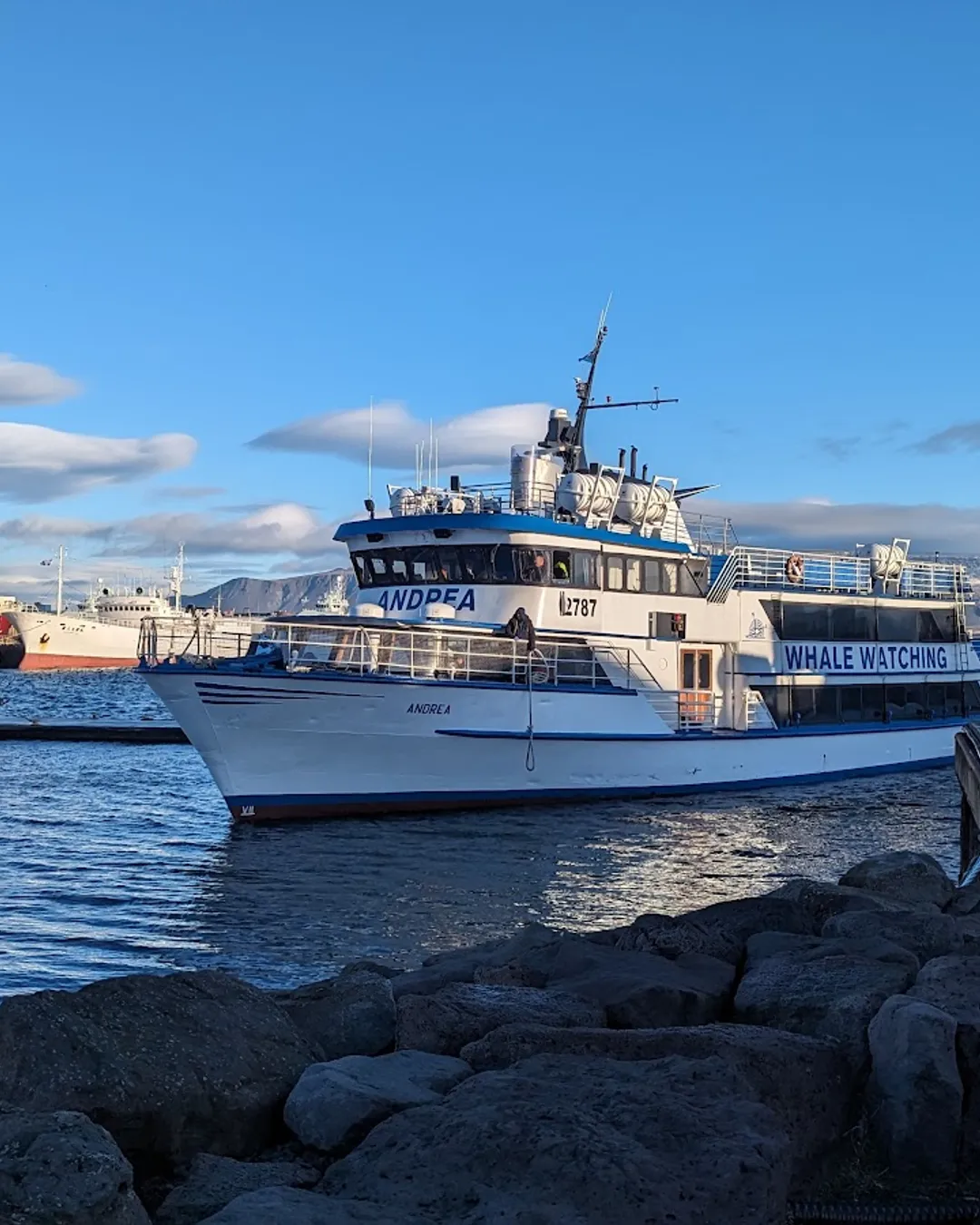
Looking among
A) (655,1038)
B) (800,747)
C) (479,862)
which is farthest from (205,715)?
(655,1038)

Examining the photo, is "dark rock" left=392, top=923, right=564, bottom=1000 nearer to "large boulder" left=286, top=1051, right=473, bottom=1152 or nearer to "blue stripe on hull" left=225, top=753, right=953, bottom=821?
"large boulder" left=286, top=1051, right=473, bottom=1152

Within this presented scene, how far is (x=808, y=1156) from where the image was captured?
5.00m

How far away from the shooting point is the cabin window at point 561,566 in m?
22.9

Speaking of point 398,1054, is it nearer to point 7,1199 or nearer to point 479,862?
point 7,1199

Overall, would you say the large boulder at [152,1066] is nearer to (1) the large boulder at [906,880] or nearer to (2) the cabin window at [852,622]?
(1) the large boulder at [906,880]

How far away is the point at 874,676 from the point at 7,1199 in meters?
27.5

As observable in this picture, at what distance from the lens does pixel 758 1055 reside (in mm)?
5176

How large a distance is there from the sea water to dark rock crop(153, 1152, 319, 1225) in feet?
21.2

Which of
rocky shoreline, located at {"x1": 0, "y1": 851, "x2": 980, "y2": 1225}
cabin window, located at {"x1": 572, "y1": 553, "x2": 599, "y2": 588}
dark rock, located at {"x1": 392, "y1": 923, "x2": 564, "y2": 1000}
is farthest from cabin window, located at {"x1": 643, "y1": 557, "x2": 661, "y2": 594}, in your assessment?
rocky shoreline, located at {"x1": 0, "y1": 851, "x2": 980, "y2": 1225}

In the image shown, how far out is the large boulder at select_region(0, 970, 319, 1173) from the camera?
15.5 ft

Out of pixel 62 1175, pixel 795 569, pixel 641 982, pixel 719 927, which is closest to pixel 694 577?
pixel 795 569

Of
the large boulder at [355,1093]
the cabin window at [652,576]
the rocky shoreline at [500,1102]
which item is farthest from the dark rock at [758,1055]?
the cabin window at [652,576]

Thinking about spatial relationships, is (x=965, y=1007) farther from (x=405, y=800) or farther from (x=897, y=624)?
(x=897, y=624)

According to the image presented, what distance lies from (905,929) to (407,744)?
489 inches
